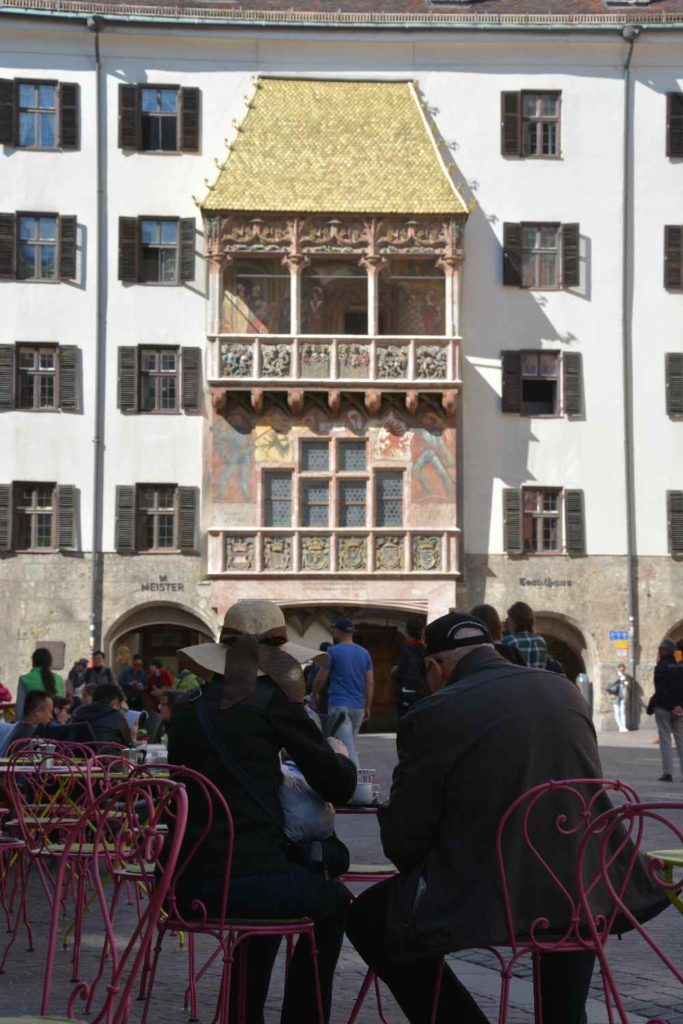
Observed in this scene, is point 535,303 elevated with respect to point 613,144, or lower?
lower

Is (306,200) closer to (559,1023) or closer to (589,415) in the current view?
(589,415)

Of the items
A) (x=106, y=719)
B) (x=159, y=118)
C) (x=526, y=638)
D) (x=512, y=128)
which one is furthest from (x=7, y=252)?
(x=526, y=638)

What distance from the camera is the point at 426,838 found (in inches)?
200

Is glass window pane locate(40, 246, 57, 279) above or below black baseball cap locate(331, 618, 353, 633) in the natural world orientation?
above

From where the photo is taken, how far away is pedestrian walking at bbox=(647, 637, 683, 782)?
21.5 meters

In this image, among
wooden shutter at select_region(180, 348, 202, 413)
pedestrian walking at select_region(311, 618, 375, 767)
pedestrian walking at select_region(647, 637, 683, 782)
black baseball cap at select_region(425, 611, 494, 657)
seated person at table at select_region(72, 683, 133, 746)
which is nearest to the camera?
black baseball cap at select_region(425, 611, 494, 657)

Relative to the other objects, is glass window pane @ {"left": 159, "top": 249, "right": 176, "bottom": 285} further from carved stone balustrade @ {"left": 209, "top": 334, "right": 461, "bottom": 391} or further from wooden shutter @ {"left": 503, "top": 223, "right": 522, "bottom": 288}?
wooden shutter @ {"left": 503, "top": 223, "right": 522, "bottom": 288}

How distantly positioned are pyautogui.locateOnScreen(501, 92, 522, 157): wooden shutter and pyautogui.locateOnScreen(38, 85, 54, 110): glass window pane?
30.8ft

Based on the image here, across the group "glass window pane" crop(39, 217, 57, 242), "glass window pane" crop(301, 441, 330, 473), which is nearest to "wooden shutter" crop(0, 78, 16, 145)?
"glass window pane" crop(39, 217, 57, 242)

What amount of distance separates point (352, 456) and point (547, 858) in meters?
30.8

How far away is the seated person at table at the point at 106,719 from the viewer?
43.0ft

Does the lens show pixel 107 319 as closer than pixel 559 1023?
No

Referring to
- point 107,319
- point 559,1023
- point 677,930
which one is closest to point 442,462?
point 107,319

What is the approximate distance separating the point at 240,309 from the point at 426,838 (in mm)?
31322
